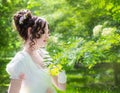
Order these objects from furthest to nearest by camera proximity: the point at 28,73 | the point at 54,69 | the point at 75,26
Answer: the point at 75,26, the point at 28,73, the point at 54,69

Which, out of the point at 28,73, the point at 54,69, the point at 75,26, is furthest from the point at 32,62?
the point at 75,26

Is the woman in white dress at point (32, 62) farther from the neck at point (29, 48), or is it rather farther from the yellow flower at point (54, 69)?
the yellow flower at point (54, 69)

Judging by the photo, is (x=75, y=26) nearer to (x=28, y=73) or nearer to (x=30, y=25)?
(x=30, y=25)

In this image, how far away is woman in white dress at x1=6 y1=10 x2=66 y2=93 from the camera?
9.74 feet

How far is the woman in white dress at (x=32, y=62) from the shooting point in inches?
117

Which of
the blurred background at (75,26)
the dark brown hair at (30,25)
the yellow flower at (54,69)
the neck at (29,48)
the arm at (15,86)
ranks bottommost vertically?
the blurred background at (75,26)

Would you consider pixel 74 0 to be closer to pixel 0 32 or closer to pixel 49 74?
pixel 0 32

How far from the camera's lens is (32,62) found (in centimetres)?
305

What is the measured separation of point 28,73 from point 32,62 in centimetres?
10

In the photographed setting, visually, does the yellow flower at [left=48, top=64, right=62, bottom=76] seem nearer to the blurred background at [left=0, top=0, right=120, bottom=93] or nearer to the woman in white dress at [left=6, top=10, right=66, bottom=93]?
the woman in white dress at [left=6, top=10, right=66, bottom=93]

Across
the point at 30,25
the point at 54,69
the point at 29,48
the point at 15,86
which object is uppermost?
the point at 30,25

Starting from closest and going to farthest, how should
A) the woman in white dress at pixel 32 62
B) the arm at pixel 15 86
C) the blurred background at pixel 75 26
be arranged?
the arm at pixel 15 86 < the woman in white dress at pixel 32 62 < the blurred background at pixel 75 26

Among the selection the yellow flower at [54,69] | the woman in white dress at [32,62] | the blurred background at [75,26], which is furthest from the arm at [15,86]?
the blurred background at [75,26]

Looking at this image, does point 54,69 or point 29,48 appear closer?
point 54,69
